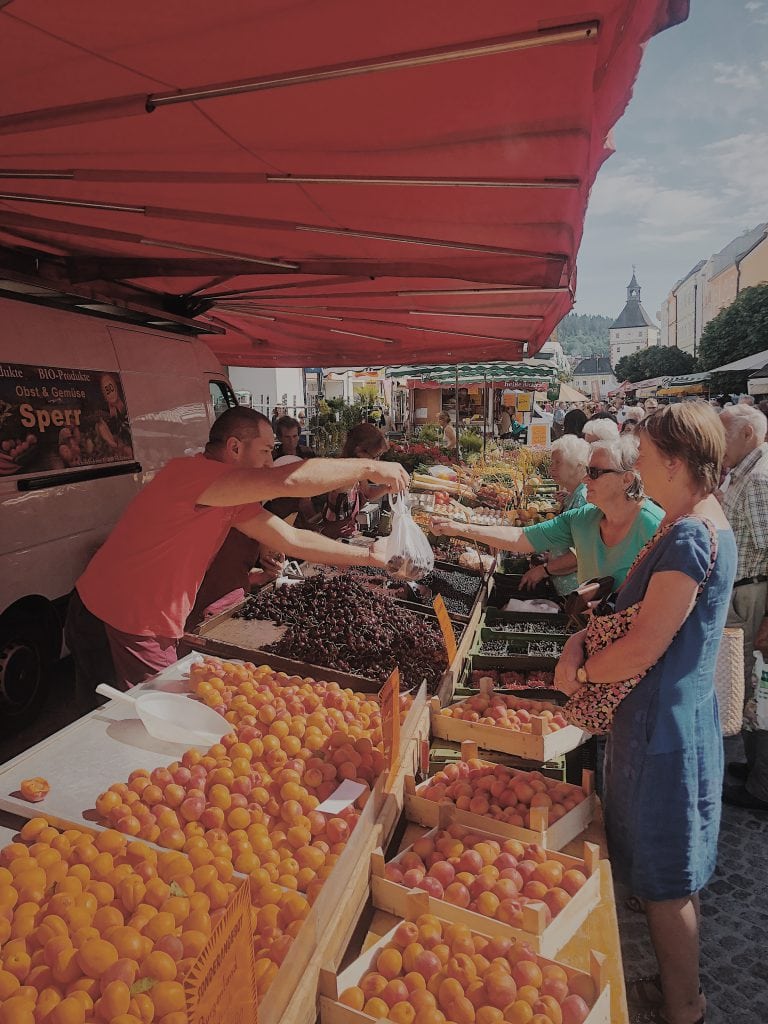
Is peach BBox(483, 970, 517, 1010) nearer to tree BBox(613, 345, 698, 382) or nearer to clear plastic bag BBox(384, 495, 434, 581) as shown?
clear plastic bag BBox(384, 495, 434, 581)

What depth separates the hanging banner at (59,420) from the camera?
388 cm

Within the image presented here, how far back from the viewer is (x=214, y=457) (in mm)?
2818

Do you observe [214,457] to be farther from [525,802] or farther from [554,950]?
[554,950]

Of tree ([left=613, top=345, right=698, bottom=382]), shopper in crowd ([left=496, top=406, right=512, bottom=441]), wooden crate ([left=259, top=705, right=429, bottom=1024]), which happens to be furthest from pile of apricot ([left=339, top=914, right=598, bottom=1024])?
tree ([left=613, top=345, right=698, bottom=382])

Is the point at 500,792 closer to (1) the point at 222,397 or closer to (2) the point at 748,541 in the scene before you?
(2) the point at 748,541

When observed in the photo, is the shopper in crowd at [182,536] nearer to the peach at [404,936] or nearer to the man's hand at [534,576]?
the peach at [404,936]

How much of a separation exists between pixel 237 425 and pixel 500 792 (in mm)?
1790

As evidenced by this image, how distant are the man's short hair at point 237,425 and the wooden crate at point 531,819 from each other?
1568mm

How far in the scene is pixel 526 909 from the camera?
151 cm

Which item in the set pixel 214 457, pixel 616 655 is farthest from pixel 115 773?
pixel 616 655

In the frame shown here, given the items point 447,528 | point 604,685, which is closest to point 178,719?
point 604,685

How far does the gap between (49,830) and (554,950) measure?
1.38m

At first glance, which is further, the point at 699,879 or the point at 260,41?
the point at 699,879

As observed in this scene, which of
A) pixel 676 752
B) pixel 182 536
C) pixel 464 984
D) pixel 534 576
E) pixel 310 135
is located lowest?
pixel 464 984
